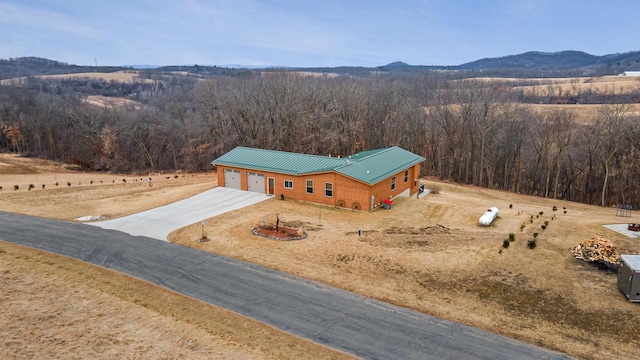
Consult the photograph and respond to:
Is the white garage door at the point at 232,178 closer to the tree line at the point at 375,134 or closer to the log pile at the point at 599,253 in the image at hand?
the tree line at the point at 375,134

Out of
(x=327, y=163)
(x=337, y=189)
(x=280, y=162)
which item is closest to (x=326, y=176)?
(x=337, y=189)

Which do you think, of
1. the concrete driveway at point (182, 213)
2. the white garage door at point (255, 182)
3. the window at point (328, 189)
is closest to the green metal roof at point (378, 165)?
the window at point (328, 189)

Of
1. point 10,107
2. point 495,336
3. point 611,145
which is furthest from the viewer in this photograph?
point 10,107

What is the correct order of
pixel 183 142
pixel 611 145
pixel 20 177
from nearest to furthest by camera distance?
pixel 611 145 → pixel 20 177 → pixel 183 142

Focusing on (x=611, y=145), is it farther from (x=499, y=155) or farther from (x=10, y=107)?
(x=10, y=107)

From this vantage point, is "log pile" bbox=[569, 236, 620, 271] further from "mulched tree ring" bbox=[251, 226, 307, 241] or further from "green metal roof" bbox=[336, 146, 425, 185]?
"mulched tree ring" bbox=[251, 226, 307, 241]

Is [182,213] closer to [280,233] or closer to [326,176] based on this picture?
[280,233]

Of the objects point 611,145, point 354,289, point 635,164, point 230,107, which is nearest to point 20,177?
point 230,107
